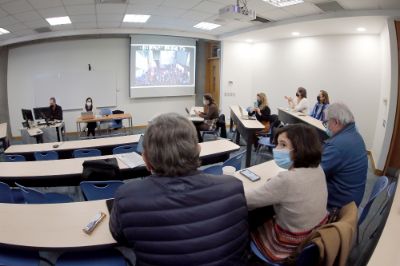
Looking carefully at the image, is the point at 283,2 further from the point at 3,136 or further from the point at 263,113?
the point at 3,136

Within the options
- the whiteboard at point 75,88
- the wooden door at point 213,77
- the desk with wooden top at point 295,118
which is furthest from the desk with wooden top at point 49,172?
the wooden door at point 213,77

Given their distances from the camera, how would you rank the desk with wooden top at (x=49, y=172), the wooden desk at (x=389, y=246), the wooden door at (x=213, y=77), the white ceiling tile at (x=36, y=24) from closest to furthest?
the wooden desk at (x=389, y=246)
the desk with wooden top at (x=49, y=172)
the white ceiling tile at (x=36, y=24)
the wooden door at (x=213, y=77)

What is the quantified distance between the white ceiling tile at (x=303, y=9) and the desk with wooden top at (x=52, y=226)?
15.6 ft

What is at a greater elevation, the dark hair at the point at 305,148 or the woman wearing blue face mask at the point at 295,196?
the dark hair at the point at 305,148

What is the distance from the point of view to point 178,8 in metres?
5.05

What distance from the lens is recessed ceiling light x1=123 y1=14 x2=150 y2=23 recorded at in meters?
5.65

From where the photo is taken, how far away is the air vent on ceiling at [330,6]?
4.36m

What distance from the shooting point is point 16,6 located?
4.25 metres

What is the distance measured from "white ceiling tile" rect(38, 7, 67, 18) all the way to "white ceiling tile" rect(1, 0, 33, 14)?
279 mm

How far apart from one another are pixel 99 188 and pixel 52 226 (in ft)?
2.28

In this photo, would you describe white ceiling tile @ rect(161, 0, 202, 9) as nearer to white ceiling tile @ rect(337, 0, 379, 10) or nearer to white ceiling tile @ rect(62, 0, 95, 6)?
white ceiling tile @ rect(62, 0, 95, 6)

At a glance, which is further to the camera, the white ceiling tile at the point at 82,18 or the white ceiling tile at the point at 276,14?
the white ceiling tile at the point at 82,18

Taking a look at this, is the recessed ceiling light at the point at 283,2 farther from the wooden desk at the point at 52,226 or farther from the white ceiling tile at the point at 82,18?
the wooden desk at the point at 52,226

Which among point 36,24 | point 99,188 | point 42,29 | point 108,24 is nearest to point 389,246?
point 99,188
